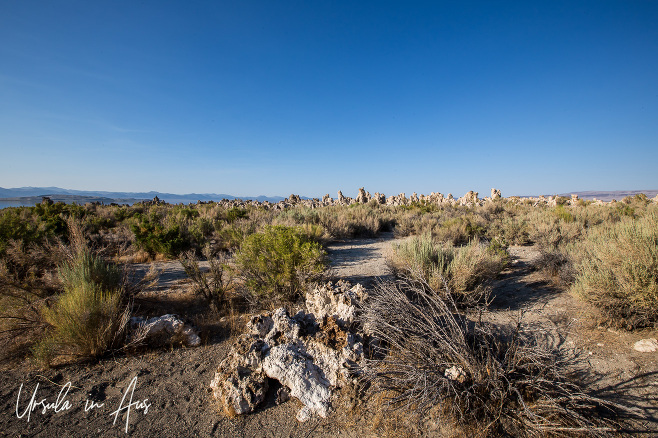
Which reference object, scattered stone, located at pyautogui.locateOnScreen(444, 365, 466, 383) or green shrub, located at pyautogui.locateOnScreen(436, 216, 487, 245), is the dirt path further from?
scattered stone, located at pyautogui.locateOnScreen(444, 365, 466, 383)

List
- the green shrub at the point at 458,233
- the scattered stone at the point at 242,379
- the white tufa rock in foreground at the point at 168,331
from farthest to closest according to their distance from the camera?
the green shrub at the point at 458,233 < the white tufa rock in foreground at the point at 168,331 < the scattered stone at the point at 242,379

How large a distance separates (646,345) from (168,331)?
5955 mm

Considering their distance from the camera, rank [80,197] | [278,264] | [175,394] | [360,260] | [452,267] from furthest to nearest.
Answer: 1. [80,197]
2. [360,260]
3. [452,267]
4. [278,264]
5. [175,394]

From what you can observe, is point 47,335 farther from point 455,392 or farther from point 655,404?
point 655,404

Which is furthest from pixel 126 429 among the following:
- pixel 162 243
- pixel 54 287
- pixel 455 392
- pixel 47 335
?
pixel 162 243

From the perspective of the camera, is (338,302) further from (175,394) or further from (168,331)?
(168,331)

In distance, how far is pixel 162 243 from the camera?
339 inches

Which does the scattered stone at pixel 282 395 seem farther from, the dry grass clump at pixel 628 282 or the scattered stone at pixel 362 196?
the scattered stone at pixel 362 196

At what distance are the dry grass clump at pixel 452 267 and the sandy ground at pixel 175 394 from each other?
101 cm

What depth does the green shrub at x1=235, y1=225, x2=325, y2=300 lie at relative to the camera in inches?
185

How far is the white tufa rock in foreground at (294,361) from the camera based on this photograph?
268 centimetres

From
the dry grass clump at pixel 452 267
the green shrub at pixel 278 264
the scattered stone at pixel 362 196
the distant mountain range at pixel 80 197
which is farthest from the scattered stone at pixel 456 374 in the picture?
the distant mountain range at pixel 80 197

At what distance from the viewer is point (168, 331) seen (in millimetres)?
3762

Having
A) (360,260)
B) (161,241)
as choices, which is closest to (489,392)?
(360,260)
